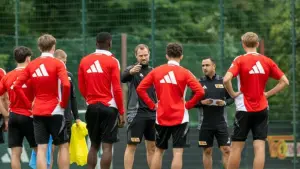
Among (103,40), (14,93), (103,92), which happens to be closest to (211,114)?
(103,92)

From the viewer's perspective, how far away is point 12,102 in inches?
616

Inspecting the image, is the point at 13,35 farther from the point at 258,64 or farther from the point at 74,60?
the point at 258,64

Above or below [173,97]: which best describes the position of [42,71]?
above

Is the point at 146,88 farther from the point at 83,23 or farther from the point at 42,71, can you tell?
the point at 83,23

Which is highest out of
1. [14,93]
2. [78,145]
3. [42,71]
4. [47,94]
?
[42,71]

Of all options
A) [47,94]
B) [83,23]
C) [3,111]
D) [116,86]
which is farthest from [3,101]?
[83,23]

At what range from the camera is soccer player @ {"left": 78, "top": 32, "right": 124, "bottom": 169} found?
14.7 metres

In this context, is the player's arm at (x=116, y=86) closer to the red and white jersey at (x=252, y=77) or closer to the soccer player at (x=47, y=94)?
the soccer player at (x=47, y=94)

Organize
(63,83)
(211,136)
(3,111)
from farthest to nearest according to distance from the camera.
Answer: (211,136) → (3,111) → (63,83)

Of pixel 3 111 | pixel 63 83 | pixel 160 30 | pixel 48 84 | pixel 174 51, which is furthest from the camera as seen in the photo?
pixel 160 30

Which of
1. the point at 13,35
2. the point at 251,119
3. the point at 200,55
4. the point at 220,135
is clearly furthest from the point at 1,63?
the point at 251,119

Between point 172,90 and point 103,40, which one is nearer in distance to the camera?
point 172,90

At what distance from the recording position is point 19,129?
15.6 meters

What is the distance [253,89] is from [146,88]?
1.52 meters
